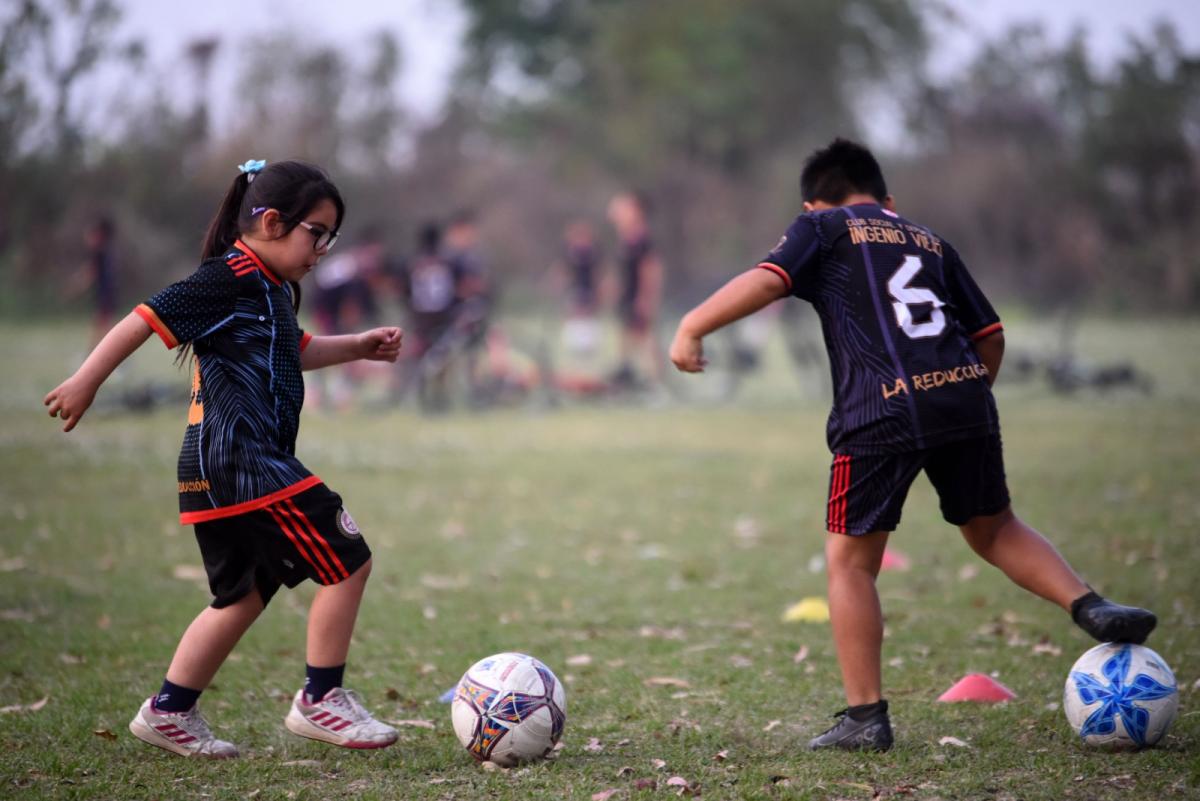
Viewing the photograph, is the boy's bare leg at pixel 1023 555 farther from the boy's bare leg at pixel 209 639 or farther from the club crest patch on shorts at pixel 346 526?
the boy's bare leg at pixel 209 639

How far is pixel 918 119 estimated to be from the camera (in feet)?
133

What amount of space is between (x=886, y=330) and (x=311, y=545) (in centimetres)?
181

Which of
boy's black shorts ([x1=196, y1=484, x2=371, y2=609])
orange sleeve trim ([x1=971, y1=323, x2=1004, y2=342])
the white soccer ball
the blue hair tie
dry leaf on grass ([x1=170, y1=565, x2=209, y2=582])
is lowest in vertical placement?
the white soccer ball

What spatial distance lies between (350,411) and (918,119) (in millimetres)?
29011

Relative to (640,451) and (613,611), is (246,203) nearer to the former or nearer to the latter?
(613,611)

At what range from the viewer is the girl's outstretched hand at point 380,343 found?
4.29 meters

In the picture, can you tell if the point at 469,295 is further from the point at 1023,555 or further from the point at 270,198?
the point at 1023,555

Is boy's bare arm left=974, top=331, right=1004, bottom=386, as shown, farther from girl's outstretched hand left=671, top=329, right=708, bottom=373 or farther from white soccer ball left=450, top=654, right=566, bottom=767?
white soccer ball left=450, top=654, right=566, bottom=767

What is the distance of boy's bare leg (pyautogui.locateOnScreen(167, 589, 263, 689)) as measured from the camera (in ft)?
12.7

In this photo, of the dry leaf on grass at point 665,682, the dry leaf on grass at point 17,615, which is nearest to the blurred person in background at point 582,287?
the dry leaf on grass at point 17,615

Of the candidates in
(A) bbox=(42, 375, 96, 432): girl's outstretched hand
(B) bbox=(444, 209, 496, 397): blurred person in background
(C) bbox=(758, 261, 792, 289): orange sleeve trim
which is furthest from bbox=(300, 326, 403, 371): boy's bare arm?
(B) bbox=(444, 209, 496, 397): blurred person in background

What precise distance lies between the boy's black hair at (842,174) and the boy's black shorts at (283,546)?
6.00ft

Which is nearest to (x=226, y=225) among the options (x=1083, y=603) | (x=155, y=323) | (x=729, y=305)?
(x=155, y=323)

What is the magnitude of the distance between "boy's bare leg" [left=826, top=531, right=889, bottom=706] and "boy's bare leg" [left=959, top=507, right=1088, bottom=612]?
1.25 ft
